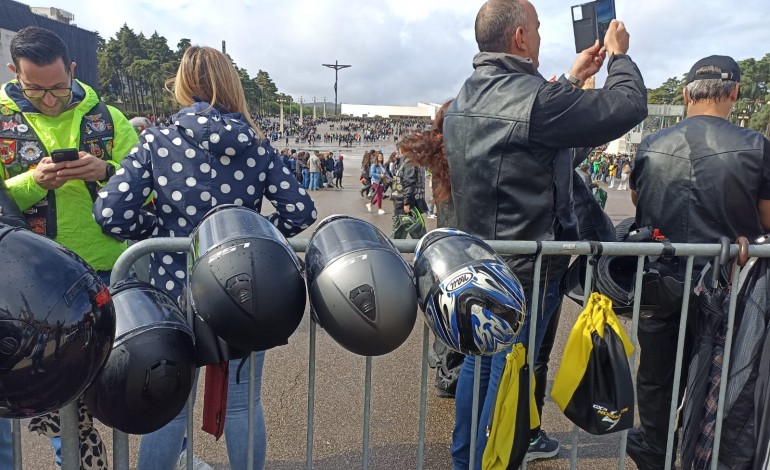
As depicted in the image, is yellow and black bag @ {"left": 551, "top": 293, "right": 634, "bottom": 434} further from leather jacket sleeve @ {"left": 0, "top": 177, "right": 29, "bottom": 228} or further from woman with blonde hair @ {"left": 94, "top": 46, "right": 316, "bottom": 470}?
leather jacket sleeve @ {"left": 0, "top": 177, "right": 29, "bottom": 228}

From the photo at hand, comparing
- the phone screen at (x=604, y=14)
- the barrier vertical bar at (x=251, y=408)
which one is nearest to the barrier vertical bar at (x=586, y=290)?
the phone screen at (x=604, y=14)

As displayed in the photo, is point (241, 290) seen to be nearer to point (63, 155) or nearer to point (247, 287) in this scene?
point (247, 287)

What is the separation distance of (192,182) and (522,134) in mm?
1315

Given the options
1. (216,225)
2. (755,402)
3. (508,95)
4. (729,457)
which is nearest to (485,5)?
(508,95)

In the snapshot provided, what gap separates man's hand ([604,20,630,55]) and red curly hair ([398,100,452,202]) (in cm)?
88

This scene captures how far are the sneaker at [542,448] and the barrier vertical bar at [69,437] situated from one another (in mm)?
2325

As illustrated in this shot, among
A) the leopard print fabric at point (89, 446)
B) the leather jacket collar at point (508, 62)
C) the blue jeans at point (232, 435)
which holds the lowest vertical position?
the leopard print fabric at point (89, 446)

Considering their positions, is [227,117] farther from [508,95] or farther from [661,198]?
[661,198]

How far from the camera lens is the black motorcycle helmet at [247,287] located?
4.68 ft

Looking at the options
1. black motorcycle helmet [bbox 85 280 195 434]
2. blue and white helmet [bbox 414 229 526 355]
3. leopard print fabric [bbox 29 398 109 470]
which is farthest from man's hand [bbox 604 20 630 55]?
leopard print fabric [bbox 29 398 109 470]

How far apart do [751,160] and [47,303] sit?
8.84ft

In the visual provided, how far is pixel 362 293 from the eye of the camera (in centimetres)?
150

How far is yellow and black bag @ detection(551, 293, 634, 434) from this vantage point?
1930 millimetres

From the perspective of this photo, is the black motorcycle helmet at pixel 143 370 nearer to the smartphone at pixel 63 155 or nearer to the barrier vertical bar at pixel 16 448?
the barrier vertical bar at pixel 16 448
